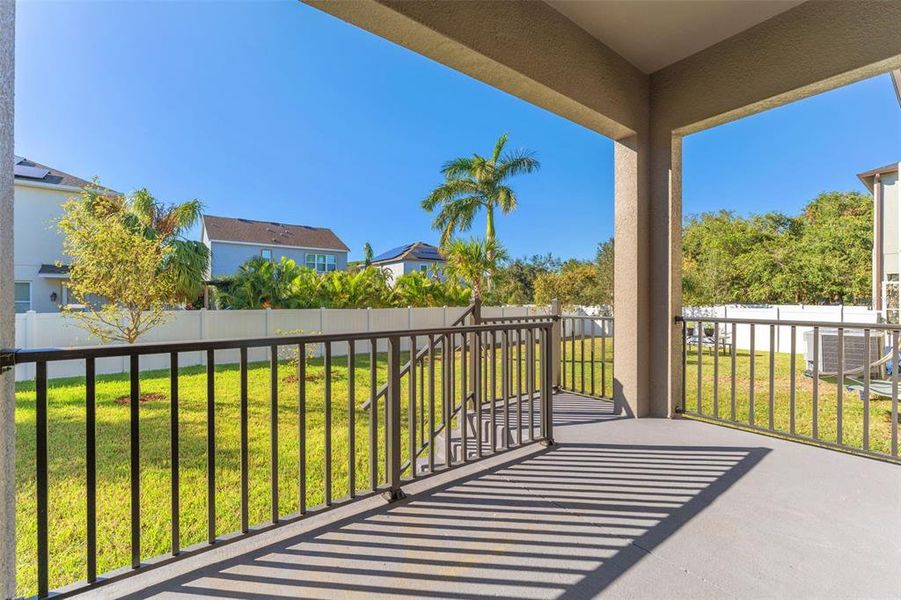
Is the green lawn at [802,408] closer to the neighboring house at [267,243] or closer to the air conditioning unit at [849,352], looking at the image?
the air conditioning unit at [849,352]

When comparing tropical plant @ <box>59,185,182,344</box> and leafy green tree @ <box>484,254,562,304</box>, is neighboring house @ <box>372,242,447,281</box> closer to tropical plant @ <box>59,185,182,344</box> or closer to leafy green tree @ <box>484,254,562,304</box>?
leafy green tree @ <box>484,254,562,304</box>

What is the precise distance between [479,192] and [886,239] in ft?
35.8

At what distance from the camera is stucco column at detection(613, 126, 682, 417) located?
336cm

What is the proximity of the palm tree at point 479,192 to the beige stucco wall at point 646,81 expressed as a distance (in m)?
10.4

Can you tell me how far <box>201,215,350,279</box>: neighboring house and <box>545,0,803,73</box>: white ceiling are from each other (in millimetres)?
18346

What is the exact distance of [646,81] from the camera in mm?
3443

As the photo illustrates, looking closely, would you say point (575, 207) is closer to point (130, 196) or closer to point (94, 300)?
point (130, 196)

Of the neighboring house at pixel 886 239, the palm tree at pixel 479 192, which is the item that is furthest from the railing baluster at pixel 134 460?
the neighboring house at pixel 886 239

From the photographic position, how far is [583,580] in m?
1.44

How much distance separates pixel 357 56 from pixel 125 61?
4.66 metres

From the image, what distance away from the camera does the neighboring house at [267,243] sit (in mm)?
19672

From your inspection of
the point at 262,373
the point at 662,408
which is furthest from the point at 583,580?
the point at 262,373

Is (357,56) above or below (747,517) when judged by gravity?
above

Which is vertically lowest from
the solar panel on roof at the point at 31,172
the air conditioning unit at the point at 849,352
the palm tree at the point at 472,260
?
the air conditioning unit at the point at 849,352
